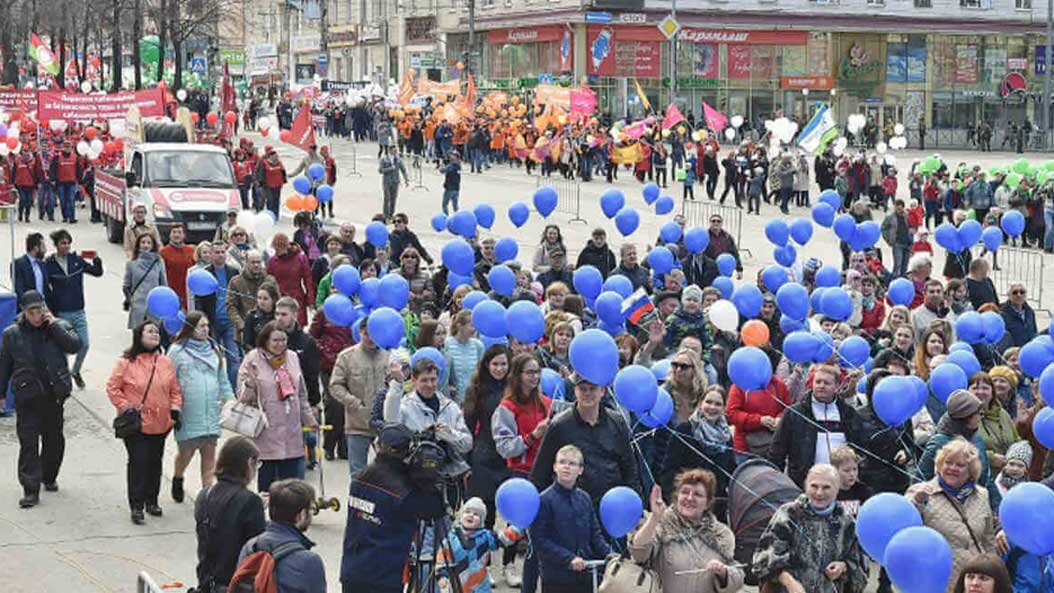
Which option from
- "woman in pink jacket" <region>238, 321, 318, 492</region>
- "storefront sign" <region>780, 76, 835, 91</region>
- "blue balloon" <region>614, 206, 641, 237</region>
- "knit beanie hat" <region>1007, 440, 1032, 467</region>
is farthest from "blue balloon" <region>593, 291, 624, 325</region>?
"storefront sign" <region>780, 76, 835, 91</region>

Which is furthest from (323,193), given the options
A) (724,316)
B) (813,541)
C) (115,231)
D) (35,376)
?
(813,541)

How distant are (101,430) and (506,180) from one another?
28064 mm

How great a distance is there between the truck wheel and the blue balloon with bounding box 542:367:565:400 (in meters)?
18.1

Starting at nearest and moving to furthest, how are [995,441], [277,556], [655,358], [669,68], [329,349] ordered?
[277,556] < [995,441] < [655,358] < [329,349] < [669,68]

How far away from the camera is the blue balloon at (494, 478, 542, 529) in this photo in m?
7.59

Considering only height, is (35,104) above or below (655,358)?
above

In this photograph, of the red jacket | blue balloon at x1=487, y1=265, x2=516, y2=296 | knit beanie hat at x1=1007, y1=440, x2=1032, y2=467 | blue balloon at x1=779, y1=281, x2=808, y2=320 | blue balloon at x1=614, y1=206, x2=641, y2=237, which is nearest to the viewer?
knit beanie hat at x1=1007, y1=440, x2=1032, y2=467

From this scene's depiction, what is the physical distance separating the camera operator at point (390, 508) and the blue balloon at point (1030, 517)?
252cm

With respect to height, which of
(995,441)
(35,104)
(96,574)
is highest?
(35,104)

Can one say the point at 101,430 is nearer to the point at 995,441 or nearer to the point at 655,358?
the point at 655,358

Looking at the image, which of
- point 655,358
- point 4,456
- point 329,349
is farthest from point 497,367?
point 4,456

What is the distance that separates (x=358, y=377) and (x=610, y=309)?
8.46 ft

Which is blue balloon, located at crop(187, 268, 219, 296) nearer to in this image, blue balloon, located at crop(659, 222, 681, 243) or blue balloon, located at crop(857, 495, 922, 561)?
blue balloon, located at crop(659, 222, 681, 243)

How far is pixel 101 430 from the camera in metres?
14.0
